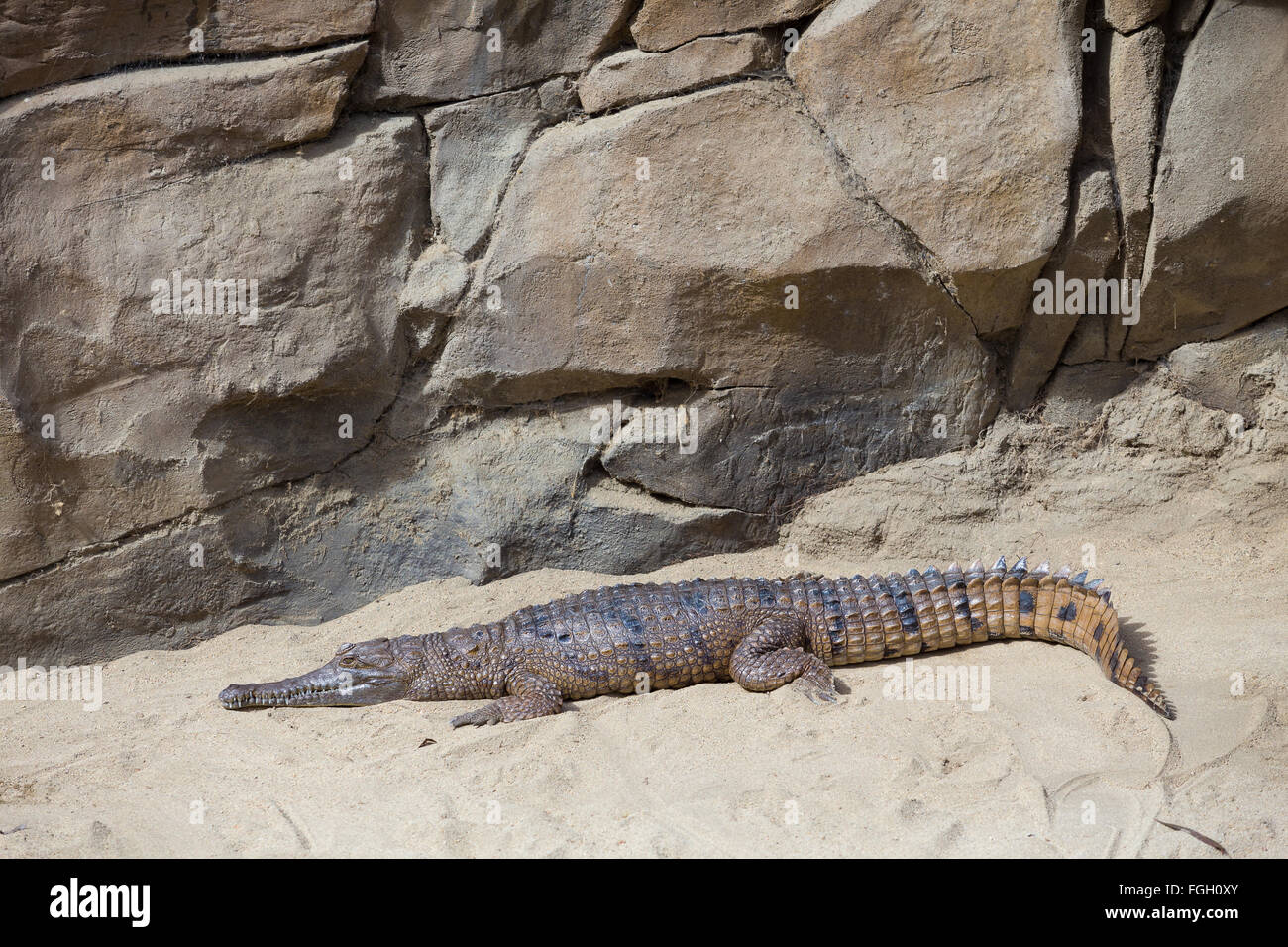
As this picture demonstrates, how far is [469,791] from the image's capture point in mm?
3855

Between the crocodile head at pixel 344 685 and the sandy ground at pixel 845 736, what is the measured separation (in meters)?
0.07

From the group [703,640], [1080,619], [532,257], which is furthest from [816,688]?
[532,257]

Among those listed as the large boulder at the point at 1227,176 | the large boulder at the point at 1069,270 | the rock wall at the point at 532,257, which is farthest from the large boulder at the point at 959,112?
the large boulder at the point at 1227,176

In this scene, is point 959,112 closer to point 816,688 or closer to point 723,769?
point 816,688

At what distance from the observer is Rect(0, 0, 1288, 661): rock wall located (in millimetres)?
5211

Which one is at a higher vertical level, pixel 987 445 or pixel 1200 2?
pixel 1200 2

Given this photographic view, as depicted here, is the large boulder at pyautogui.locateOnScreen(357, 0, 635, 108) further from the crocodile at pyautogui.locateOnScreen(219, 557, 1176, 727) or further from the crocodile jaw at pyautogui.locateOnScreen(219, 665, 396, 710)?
the crocodile jaw at pyautogui.locateOnScreen(219, 665, 396, 710)

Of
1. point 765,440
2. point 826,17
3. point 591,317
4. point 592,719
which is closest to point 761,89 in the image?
point 826,17

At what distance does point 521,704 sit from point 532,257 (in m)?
2.25

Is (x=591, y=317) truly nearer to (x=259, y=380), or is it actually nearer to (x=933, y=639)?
(x=259, y=380)

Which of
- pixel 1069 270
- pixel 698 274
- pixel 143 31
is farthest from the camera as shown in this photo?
pixel 1069 270

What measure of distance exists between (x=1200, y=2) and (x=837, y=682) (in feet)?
12.0

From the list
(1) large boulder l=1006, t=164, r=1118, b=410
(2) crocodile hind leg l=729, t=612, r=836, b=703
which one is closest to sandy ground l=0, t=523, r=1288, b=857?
(2) crocodile hind leg l=729, t=612, r=836, b=703

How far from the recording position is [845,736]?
4.12 metres
